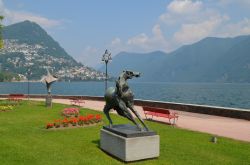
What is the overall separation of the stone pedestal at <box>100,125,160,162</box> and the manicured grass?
0.25 metres

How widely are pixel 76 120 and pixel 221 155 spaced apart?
8001 millimetres

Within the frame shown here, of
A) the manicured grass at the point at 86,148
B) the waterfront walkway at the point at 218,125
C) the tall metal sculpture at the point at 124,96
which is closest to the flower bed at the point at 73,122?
the manicured grass at the point at 86,148

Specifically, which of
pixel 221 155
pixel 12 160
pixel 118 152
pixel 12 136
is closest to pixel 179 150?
pixel 221 155

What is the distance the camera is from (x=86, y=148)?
480 inches

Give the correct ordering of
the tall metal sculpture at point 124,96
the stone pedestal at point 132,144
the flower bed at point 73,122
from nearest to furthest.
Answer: the stone pedestal at point 132,144 < the tall metal sculpture at point 124,96 < the flower bed at point 73,122

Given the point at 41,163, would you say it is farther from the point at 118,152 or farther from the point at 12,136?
the point at 12,136

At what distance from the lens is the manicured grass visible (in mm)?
10664

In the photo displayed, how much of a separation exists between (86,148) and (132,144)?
2.48 metres

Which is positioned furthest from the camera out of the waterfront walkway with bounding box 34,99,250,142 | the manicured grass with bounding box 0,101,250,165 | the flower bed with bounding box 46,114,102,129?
the flower bed with bounding box 46,114,102,129

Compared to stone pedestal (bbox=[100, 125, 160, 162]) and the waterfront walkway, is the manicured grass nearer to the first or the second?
stone pedestal (bbox=[100, 125, 160, 162])

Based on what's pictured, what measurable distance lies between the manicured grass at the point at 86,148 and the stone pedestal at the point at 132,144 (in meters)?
0.25

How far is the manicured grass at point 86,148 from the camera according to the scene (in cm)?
1066

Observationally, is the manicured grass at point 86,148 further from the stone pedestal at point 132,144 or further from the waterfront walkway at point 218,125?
the waterfront walkway at point 218,125

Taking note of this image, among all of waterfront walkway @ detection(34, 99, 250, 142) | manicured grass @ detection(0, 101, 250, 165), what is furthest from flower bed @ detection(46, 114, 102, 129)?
waterfront walkway @ detection(34, 99, 250, 142)
